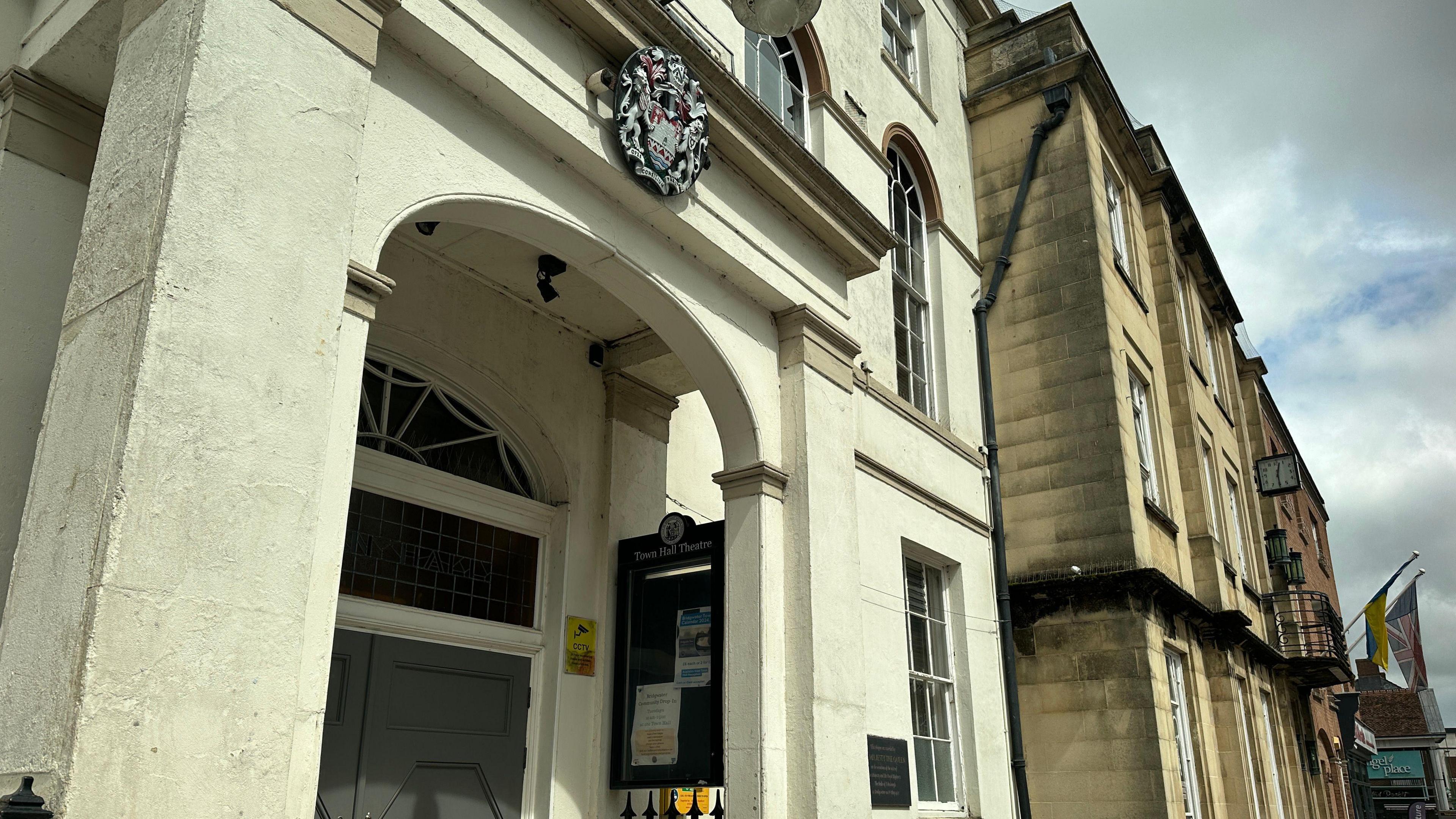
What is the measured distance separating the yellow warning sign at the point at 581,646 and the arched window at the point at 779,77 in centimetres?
457

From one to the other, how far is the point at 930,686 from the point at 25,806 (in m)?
8.40

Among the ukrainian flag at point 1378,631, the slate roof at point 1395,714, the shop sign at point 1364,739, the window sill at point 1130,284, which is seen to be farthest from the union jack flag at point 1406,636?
the slate roof at point 1395,714

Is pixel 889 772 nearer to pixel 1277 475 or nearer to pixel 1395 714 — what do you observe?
pixel 1277 475

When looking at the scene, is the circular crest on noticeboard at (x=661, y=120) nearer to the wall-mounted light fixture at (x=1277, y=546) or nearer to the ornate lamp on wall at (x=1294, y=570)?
the wall-mounted light fixture at (x=1277, y=546)

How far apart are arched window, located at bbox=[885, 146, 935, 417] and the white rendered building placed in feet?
0.24

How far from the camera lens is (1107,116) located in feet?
49.8

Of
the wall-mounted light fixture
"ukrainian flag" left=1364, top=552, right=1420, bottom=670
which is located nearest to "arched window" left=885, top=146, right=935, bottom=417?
the wall-mounted light fixture

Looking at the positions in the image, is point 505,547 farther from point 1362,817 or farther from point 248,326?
point 1362,817

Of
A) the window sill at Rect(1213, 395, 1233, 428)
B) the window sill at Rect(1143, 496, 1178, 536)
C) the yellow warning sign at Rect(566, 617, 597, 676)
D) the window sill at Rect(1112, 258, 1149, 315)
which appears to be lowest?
the yellow warning sign at Rect(566, 617, 597, 676)

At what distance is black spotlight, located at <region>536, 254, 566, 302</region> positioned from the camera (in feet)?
24.3

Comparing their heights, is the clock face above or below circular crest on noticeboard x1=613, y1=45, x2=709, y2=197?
above

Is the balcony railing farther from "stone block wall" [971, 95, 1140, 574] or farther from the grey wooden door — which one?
the grey wooden door

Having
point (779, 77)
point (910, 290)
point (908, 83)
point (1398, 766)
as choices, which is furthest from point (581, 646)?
point (1398, 766)

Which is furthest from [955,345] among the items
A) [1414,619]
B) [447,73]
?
[1414,619]
